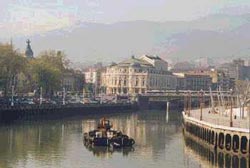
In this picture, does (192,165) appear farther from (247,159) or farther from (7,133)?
(7,133)

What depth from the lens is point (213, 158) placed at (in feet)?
212

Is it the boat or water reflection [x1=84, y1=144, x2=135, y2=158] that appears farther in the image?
the boat

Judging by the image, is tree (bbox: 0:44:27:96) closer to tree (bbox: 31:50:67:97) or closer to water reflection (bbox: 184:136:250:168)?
tree (bbox: 31:50:67:97)

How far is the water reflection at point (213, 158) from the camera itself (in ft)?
199

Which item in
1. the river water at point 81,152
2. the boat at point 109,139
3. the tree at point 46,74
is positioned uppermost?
the tree at point 46,74

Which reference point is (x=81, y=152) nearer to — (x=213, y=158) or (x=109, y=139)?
(x=109, y=139)

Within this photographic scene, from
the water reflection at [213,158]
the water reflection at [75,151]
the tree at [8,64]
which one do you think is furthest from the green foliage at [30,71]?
the water reflection at [213,158]

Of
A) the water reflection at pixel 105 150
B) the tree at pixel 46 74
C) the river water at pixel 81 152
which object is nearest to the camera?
the river water at pixel 81 152

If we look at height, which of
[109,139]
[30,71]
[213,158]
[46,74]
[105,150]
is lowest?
[213,158]

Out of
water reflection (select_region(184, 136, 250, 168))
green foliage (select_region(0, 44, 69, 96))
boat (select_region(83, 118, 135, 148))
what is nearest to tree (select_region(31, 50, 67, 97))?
green foliage (select_region(0, 44, 69, 96))

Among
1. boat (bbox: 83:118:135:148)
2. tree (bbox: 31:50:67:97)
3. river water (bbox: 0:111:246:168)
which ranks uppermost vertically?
tree (bbox: 31:50:67:97)

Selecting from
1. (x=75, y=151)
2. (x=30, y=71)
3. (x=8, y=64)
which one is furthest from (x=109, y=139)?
(x=30, y=71)

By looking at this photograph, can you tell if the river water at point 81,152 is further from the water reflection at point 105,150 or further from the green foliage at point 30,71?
the green foliage at point 30,71

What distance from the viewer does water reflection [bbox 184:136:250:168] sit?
60600 millimetres
